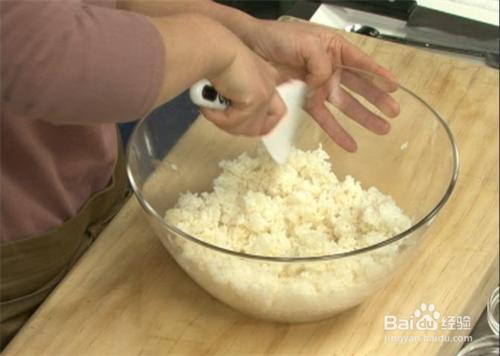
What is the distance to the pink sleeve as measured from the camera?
0.48 meters

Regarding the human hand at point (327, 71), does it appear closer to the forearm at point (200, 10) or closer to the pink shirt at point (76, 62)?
the forearm at point (200, 10)

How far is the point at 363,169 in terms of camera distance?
813 millimetres

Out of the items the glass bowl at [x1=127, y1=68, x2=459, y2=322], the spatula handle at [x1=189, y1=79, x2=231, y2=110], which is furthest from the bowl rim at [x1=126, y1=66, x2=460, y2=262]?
the spatula handle at [x1=189, y1=79, x2=231, y2=110]

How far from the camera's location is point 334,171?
0.81m

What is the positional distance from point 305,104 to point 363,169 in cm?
10

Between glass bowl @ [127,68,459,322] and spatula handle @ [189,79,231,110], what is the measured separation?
10cm

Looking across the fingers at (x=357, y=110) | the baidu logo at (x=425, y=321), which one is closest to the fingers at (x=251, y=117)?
the fingers at (x=357, y=110)

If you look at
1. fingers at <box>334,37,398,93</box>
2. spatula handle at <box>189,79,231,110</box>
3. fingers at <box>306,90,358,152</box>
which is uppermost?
spatula handle at <box>189,79,231,110</box>

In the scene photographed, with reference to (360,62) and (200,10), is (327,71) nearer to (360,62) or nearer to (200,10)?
(360,62)

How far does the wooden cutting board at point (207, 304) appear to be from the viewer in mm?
658

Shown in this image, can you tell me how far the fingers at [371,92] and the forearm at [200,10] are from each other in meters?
0.12

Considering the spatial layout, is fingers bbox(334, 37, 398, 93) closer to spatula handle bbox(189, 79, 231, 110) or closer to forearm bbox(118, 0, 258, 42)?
forearm bbox(118, 0, 258, 42)

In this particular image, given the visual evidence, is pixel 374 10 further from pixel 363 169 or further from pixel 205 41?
pixel 205 41

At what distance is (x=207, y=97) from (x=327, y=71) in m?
0.19
